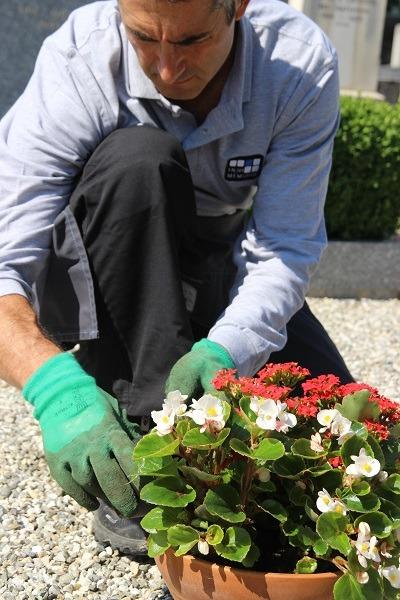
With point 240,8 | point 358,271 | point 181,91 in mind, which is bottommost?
point 358,271

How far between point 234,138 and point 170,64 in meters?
0.36

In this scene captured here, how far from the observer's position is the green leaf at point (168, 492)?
128 cm

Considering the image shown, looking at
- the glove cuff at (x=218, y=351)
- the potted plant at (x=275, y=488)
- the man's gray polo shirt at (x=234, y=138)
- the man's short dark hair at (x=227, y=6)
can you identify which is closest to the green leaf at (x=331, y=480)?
the potted plant at (x=275, y=488)

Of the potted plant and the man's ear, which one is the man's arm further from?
the man's ear

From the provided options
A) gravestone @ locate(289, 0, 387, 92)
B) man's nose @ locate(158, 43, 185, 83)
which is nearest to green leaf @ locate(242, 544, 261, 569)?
man's nose @ locate(158, 43, 185, 83)

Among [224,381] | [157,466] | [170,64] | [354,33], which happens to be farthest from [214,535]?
[354,33]

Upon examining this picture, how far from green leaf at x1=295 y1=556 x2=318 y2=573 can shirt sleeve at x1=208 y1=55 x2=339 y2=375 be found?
2.30 ft

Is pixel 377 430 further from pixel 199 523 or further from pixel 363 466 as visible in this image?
pixel 199 523

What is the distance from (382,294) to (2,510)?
9.31 feet

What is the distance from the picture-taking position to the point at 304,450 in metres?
1.31

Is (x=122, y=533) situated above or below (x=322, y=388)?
below

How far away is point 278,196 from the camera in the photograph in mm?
2082

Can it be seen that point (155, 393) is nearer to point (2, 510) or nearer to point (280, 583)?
point (2, 510)

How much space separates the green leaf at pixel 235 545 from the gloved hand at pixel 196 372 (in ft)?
1.11
